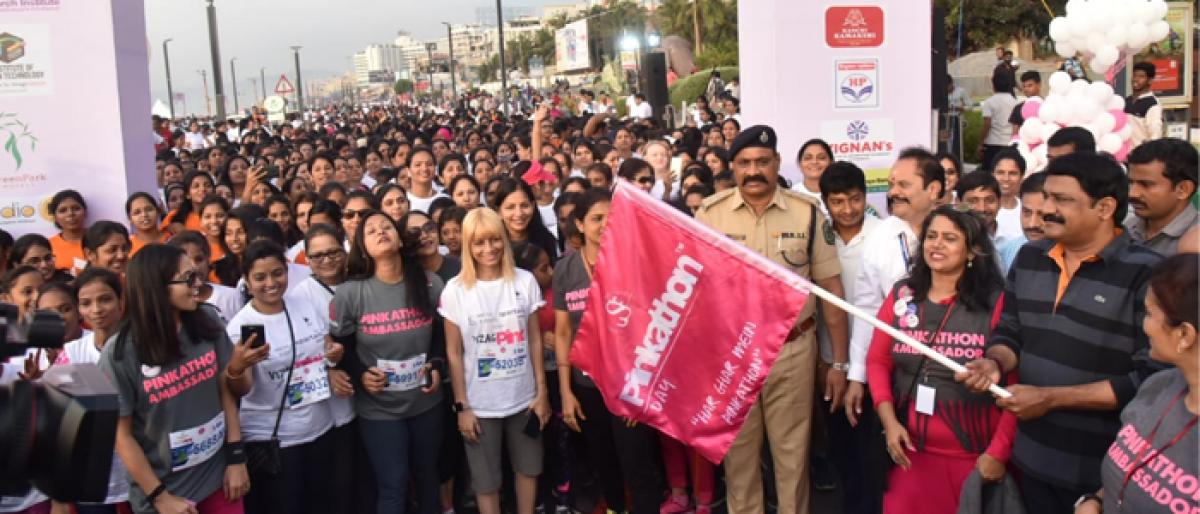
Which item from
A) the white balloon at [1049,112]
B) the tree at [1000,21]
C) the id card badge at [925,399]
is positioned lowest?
the id card badge at [925,399]

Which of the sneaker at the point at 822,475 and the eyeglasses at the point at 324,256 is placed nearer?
the eyeglasses at the point at 324,256

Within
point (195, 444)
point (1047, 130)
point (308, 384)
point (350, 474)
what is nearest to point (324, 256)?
point (308, 384)

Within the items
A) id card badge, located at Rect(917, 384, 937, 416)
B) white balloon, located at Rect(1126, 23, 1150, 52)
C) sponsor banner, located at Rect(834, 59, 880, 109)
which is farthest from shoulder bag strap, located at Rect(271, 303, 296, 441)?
white balloon, located at Rect(1126, 23, 1150, 52)

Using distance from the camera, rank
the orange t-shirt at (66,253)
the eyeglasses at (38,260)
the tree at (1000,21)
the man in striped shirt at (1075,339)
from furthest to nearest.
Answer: the tree at (1000,21) < the orange t-shirt at (66,253) < the eyeglasses at (38,260) < the man in striped shirt at (1075,339)

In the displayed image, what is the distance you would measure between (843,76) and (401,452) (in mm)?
4797

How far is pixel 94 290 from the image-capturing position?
4176 mm

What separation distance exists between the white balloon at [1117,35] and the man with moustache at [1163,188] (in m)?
4.63

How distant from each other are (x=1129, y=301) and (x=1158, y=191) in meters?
0.96

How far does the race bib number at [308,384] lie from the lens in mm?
4566

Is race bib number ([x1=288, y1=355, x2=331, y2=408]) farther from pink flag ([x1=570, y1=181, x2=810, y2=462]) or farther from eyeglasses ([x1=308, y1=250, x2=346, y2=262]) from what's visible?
pink flag ([x1=570, y1=181, x2=810, y2=462])

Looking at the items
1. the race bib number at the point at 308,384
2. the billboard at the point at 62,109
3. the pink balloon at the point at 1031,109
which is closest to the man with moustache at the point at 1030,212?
the race bib number at the point at 308,384

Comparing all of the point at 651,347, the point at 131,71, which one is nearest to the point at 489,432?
the point at 651,347

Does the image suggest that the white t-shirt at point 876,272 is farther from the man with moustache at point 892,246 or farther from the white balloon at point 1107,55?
the white balloon at point 1107,55

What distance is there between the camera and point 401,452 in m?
4.89
